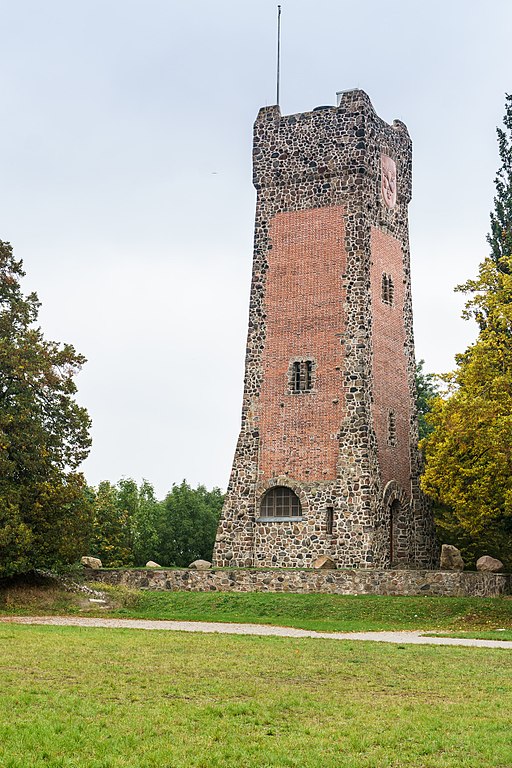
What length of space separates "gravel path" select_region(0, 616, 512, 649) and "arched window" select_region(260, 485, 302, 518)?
34.5 feet

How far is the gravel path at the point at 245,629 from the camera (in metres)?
23.7

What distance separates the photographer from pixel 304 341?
40.1 m

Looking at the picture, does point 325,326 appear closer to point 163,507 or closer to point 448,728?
point 163,507

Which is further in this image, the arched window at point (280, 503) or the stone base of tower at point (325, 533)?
the arched window at point (280, 503)

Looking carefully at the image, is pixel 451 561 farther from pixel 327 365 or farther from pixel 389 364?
pixel 327 365

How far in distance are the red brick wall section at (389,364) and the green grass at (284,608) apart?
7.65 m

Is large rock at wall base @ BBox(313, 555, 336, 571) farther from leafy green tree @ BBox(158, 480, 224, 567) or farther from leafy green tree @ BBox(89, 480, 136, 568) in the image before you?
leafy green tree @ BBox(158, 480, 224, 567)

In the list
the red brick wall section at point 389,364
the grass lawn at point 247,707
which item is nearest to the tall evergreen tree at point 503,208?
the red brick wall section at point 389,364

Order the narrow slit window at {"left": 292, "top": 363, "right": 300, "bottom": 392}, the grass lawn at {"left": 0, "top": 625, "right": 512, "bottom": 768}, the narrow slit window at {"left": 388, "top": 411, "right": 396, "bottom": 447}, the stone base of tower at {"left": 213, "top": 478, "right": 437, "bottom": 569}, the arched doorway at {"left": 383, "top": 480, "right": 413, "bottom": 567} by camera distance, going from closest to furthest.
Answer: the grass lawn at {"left": 0, "top": 625, "right": 512, "bottom": 768} → the stone base of tower at {"left": 213, "top": 478, "right": 437, "bottom": 569} → the arched doorway at {"left": 383, "top": 480, "right": 413, "bottom": 567} → the narrow slit window at {"left": 292, "top": 363, "right": 300, "bottom": 392} → the narrow slit window at {"left": 388, "top": 411, "right": 396, "bottom": 447}

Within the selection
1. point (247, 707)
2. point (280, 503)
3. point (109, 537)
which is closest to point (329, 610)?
point (280, 503)

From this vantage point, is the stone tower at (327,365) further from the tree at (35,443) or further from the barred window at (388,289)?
the tree at (35,443)

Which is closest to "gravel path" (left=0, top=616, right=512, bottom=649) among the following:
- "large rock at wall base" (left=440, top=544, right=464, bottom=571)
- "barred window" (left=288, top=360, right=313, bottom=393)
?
"large rock at wall base" (left=440, top=544, right=464, bottom=571)

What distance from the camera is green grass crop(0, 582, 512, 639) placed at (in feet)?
99.6

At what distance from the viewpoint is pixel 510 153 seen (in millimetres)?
40875
